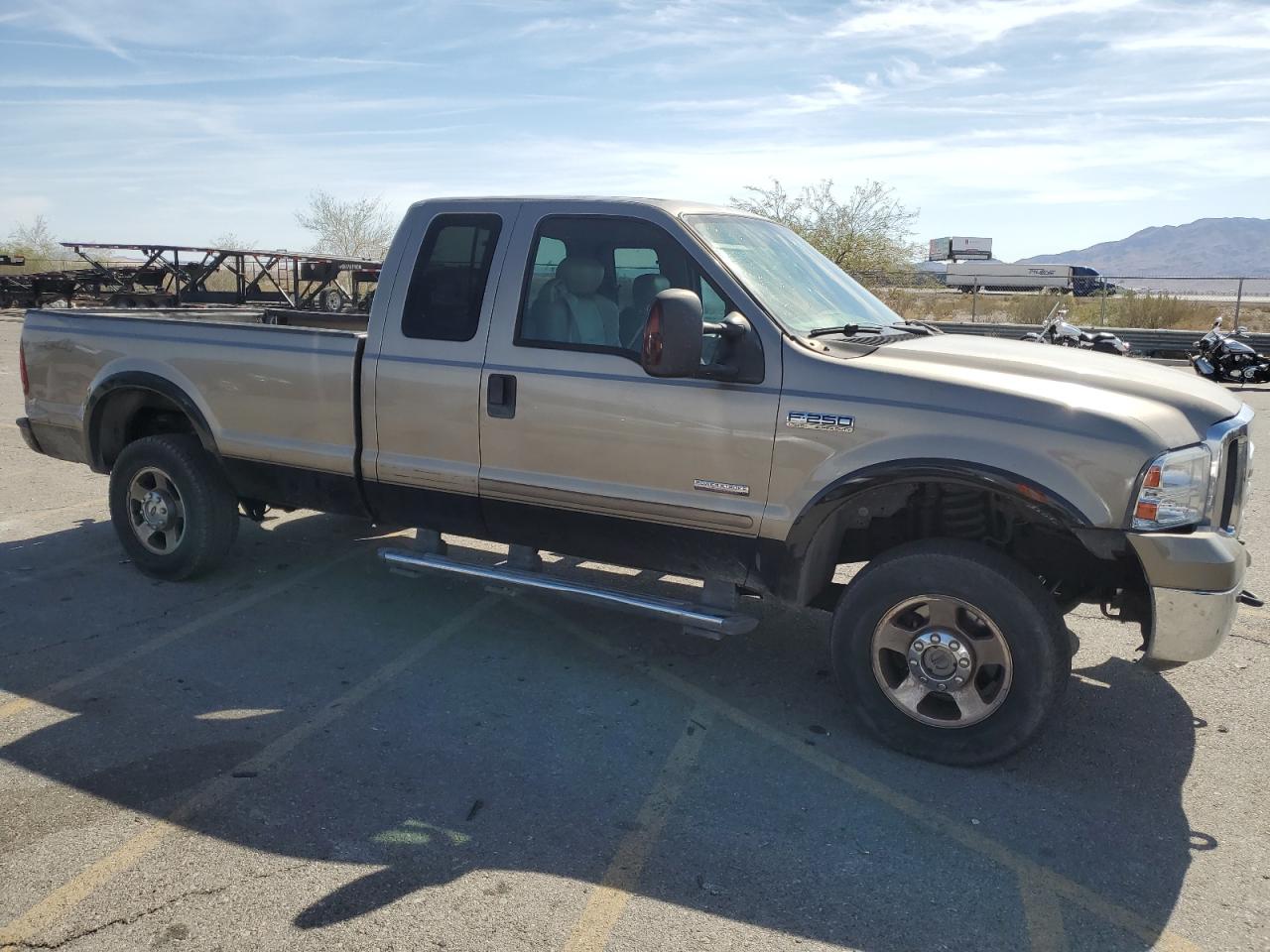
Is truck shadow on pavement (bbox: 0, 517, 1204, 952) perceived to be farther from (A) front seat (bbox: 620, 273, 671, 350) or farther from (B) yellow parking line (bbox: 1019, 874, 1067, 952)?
(A) front seat (bbox: 620, 273, 671, 350)

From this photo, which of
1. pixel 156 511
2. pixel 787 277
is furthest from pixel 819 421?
pixel 156 511

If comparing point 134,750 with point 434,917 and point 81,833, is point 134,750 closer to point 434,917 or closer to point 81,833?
point 81,833

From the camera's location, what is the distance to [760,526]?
4.35 metres

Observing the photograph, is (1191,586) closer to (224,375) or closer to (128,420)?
Result: (224,375)

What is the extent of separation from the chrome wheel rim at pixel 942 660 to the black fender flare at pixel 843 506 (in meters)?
0.41

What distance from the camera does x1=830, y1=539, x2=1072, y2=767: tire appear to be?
3934mm

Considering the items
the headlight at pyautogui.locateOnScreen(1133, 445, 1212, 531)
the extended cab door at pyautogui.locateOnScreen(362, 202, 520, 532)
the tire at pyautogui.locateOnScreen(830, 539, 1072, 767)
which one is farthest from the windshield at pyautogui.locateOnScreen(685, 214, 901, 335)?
the headlight at pyautogui.locateOnScreen(1133, 445, 1212, 531)

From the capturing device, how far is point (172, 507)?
19.8 ft

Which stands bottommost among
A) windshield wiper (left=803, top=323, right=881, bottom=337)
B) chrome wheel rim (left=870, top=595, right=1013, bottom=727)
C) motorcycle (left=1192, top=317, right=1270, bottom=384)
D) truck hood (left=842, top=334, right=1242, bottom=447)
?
chrome wheel rim (left=870, top=595, right=1013, bottom=727)

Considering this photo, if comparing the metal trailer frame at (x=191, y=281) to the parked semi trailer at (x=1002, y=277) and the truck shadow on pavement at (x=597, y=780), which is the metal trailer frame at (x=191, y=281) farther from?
the parked semi trailer at (x=1002, y=277)

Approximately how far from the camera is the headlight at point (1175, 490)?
3.71 metres

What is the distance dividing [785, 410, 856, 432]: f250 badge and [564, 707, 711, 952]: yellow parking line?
133 cm

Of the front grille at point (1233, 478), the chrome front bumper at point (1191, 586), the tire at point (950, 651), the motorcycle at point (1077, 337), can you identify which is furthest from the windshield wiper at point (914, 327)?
the motorcycle at point (1077, 337)

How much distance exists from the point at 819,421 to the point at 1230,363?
1664 cm
